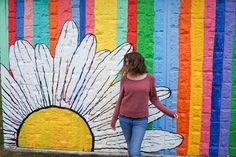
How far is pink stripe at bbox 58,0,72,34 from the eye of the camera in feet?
20.8

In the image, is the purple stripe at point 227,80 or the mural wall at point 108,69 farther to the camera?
the mural wall at point 108,69

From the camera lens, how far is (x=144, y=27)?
244 inches

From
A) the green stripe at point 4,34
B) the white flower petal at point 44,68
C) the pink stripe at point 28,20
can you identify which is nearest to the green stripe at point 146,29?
the white flower petal at point 44,68

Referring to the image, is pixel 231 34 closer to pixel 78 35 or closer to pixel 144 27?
pixel 144 27

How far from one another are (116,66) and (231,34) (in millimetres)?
1545

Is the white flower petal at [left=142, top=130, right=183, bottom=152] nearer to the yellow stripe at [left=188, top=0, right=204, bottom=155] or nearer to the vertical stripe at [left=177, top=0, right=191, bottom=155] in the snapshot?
the vertical stripe at [left=177, top=0, right=191, bottom=155]

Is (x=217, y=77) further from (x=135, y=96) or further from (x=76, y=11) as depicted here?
(x=76, y=11)

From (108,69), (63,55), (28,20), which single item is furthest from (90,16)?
(28,20)

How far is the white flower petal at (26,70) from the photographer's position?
6504 millimetres

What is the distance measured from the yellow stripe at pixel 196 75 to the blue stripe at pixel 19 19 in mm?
2285

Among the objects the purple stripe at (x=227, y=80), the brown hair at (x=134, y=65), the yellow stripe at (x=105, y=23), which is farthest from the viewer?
the yellow stripe at (x=105, y=23)

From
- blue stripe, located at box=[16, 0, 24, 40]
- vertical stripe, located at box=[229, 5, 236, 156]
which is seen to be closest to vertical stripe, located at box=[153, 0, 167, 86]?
vertical stripe, located at box=[229, 5, 236, 156]

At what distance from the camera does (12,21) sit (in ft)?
21.3

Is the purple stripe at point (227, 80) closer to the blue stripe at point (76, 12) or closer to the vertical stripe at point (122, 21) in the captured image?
the vertical stripe at point (122, 21)
